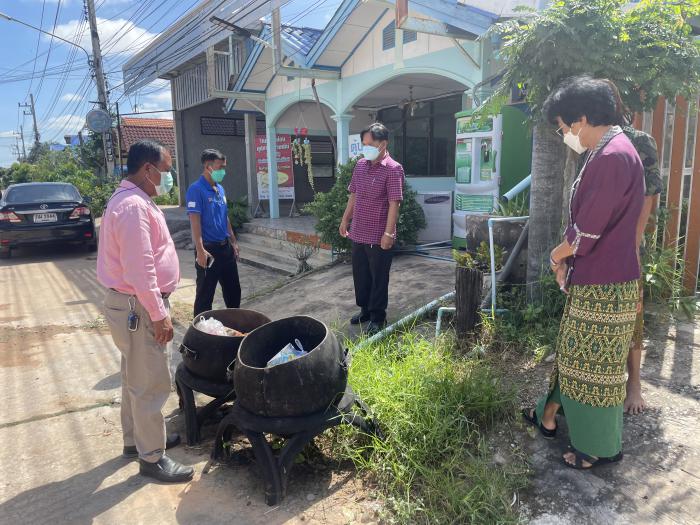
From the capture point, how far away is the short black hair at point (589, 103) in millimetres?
2260

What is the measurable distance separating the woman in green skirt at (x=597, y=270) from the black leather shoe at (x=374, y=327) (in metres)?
2.16

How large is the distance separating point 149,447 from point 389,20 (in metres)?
7.93

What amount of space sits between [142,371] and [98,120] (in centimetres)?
1485

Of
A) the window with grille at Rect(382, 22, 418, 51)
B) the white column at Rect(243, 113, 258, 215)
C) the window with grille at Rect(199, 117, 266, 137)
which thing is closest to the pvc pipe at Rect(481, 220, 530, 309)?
the window with grille at Rect(382, 22, 418, 51)

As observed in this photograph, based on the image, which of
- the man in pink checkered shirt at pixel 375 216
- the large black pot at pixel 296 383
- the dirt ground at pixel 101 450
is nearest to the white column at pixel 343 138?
the dirt ground at pixel 101 450

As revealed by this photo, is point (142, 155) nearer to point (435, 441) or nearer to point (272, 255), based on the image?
point (435, 441)

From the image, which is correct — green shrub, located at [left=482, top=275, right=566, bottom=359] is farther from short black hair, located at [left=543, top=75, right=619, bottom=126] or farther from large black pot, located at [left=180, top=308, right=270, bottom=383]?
large black pot, located at [left=180, top=308, right=270, bottom=383]

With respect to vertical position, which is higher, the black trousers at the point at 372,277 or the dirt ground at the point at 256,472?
the black trousers at the point at 372,277

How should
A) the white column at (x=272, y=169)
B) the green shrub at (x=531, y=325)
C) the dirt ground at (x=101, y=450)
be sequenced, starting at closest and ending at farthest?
the dirt ground at (x=101, y=450) → the green shrub at (x=531, y=325) → the white column at (x=272, y=169)

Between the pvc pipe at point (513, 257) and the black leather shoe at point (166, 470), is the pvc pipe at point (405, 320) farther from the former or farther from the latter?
the black leather shoe at point (166, 470)

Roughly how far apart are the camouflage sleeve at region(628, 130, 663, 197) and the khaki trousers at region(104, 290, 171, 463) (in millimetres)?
2783

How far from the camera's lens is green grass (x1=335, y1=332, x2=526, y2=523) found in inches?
92.2

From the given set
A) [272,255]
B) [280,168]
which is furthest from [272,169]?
[272,255]

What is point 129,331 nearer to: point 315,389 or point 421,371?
point 315,389
